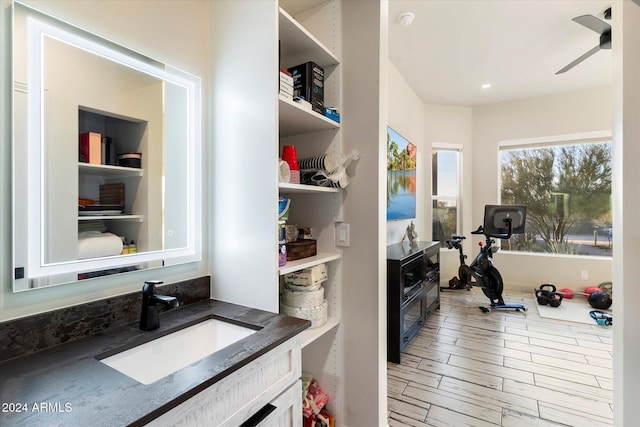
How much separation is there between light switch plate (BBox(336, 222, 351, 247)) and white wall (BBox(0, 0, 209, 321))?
2.41 ft

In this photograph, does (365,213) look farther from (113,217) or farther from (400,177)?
(400,177)

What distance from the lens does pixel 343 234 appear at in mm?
1744

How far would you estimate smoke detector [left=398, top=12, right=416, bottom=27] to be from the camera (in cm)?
261

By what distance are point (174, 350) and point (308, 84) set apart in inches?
54.3

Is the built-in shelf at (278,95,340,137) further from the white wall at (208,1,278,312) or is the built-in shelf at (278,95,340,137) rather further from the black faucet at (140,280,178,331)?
the black faucet at (140,280,178,331)

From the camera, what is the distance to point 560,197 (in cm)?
469

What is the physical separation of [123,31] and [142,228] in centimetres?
79

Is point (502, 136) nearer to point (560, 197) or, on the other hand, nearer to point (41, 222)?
point (560, 197)

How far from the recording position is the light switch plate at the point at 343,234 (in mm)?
1732

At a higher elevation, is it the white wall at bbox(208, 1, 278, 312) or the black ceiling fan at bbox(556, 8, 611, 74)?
the black ceiling fan at bbox(556, 8, 611, 74)

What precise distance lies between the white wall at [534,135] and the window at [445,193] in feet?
0.99

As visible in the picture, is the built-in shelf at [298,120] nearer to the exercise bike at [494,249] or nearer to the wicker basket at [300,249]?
→ the wicker basket at [300,249]

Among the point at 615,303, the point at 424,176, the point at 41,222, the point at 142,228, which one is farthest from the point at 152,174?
the point at 424,176

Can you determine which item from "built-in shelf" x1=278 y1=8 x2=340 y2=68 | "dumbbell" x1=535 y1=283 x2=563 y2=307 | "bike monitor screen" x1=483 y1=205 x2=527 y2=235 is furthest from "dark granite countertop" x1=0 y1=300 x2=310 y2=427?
"dumbbell" x1=535 y1=283 x2=563 y2=307
